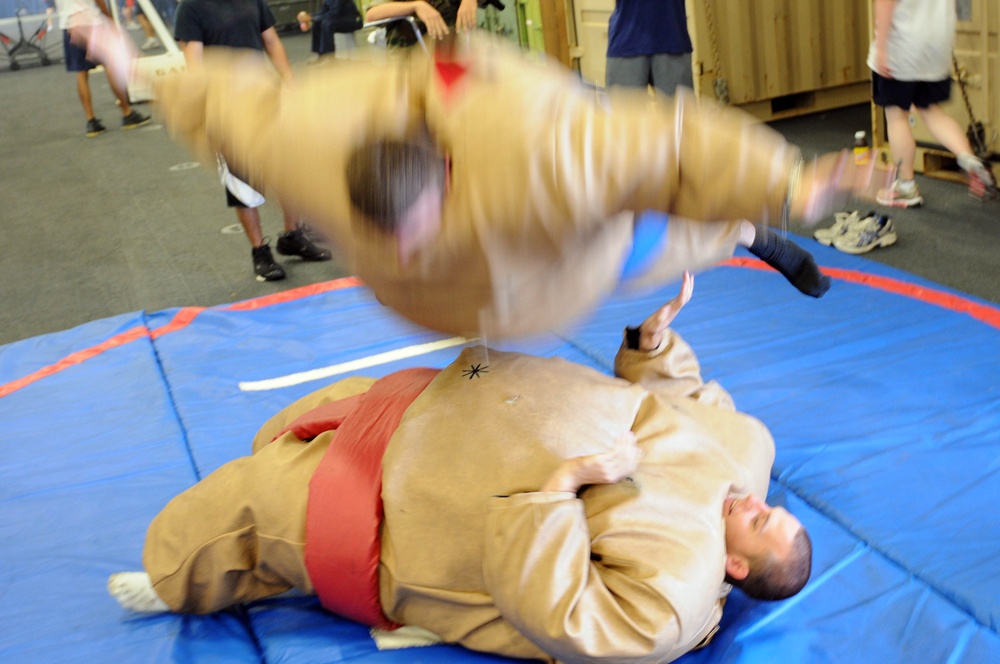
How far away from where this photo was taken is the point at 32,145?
8062mm

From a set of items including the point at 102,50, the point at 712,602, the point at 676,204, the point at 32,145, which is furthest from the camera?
the point at 32,145

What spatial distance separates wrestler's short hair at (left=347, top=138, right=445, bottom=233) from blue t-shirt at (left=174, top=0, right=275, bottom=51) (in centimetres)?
292

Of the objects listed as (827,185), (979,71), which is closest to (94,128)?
(979,71)

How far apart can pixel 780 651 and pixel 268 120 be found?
1296mm

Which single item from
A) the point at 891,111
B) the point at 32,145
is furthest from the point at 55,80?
the point at 891,111

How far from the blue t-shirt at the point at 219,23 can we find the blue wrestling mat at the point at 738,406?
1107mm

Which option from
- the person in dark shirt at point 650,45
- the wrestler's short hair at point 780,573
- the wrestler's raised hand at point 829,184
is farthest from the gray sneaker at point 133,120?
the wrestler's raised hand at point 829,184

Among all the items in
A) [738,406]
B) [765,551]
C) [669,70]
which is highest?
[669,70]

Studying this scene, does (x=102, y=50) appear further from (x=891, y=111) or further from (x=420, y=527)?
(x=891, y=111)

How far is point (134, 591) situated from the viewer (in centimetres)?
193

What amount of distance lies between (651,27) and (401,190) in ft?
11.5

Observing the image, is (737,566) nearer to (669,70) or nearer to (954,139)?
(954,139)

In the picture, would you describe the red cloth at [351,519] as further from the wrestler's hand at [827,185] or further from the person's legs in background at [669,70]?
the person's legs in background at [669,70]

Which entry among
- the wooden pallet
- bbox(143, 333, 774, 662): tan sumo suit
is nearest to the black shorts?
the wooden pallet
